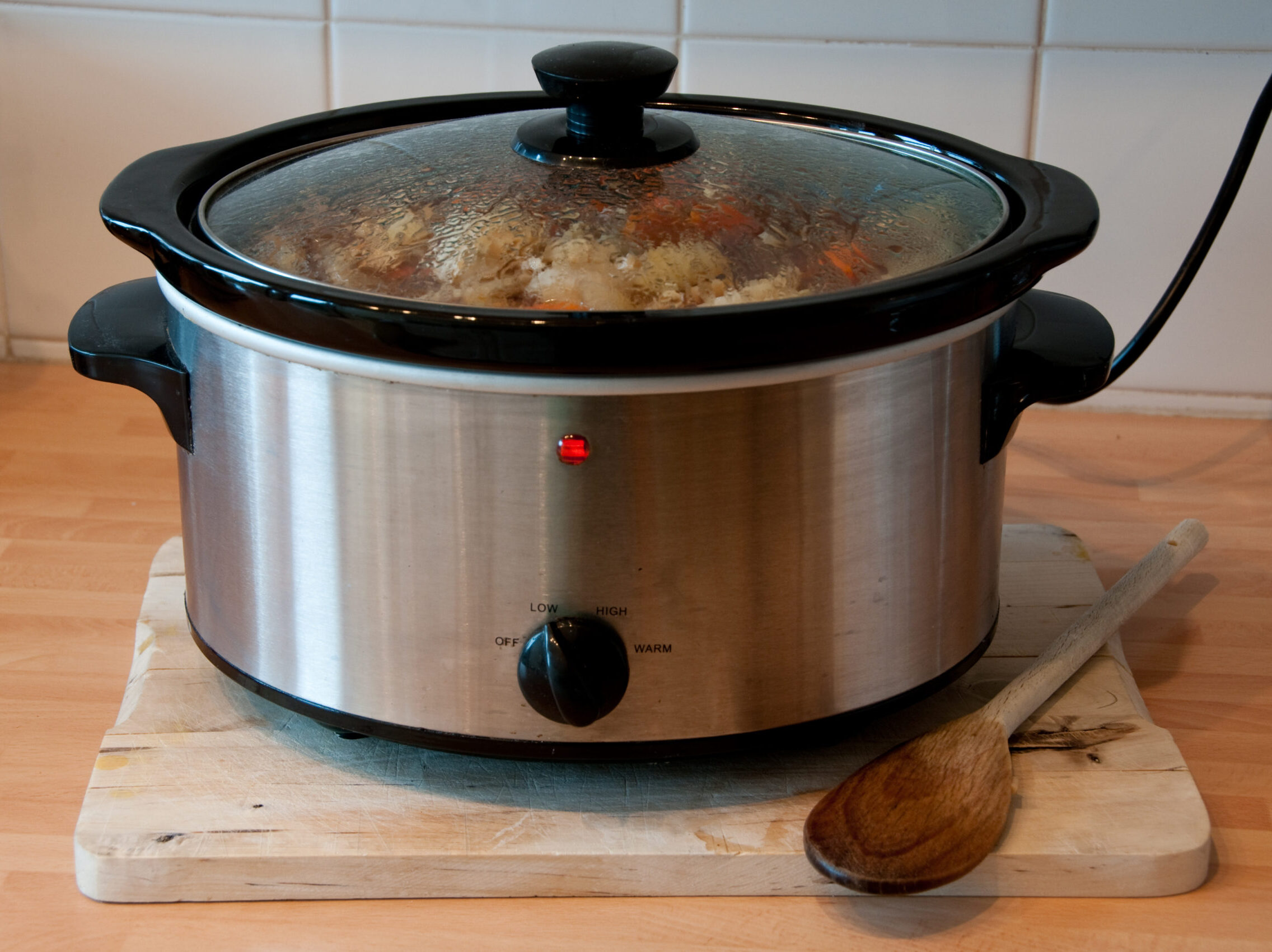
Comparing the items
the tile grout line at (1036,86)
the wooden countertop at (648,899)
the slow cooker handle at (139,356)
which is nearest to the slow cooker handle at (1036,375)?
the wooden countertop at (648,899)

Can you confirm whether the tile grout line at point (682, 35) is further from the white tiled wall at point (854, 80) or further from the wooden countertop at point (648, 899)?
the wooden countertop at point (648, 899)

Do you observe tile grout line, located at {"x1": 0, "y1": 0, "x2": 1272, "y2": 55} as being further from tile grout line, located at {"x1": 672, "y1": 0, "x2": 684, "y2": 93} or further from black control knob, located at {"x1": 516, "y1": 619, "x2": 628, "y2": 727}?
black control knob, located at {"x1": 516, "y1": 619, "x2": 628, "y2": 727}

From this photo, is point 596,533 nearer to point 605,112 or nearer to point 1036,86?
point 605,112

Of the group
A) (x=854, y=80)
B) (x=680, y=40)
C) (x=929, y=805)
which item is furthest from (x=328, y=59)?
(x=929, y=805)

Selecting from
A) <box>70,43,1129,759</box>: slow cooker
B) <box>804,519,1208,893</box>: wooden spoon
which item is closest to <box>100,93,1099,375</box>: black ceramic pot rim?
<box>70,43,1129,759</box>: slow cooker

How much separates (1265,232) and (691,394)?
0.87 metres

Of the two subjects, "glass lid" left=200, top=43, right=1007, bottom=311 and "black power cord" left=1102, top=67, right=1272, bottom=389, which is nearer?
"glass lid" left=200, top=43, right=1007, bottom=311

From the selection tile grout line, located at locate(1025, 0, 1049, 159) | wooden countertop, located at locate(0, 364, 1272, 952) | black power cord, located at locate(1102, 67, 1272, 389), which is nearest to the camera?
wooden countertop, located at locate(0, 364, 1272, 952)

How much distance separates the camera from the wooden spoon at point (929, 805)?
2.09 feet

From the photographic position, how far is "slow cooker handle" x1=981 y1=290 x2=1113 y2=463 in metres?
0.70

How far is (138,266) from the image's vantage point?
4.39 ft

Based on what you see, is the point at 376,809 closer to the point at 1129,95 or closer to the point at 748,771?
the point at 748,771

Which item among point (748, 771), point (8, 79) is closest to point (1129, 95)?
point (748, 771)

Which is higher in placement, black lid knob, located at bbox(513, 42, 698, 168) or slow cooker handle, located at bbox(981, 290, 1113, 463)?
black lid knob, located at bbox(513, 42, 698, 168)
